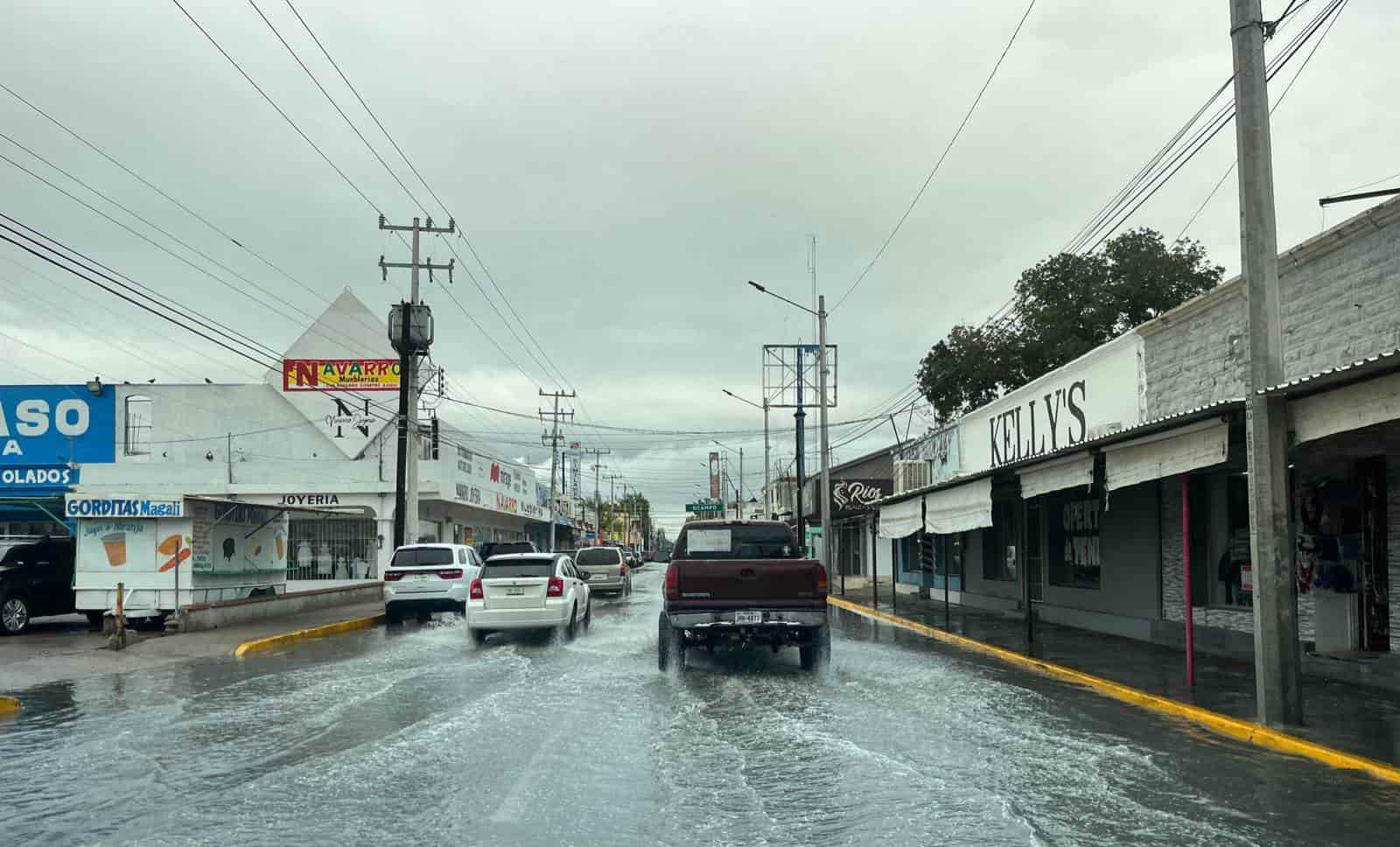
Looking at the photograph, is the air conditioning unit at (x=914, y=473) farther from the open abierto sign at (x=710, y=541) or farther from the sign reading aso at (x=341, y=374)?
the sign reading aso at (x=341, y=374)

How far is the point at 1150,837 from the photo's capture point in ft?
20.8

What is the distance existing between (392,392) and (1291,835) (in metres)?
43.1

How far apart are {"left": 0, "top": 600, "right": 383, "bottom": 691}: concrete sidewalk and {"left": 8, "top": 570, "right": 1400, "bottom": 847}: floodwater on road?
1.18 m

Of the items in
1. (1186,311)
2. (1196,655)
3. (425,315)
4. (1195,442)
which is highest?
(425,315)

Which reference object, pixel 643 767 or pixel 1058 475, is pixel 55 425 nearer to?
pixel 1058 475

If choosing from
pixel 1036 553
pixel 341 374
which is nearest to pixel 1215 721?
pixel 1036 553

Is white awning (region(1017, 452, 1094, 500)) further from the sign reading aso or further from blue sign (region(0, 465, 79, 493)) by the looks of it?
blue sign (region(0, 465, 79, 493))

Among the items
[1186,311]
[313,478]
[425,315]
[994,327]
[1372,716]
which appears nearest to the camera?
[1372,716]

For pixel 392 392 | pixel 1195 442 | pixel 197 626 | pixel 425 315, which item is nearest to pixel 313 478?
pixel 392 392

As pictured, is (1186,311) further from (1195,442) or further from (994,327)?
(994,327)

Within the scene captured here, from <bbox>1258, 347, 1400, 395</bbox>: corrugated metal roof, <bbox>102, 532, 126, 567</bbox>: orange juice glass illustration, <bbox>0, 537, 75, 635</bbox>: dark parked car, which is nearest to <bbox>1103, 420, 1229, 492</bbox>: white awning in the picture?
<bbox>1258, 347, 1400, 395</bbox>: corrugated metal roof

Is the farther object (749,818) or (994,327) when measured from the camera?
(994,327)

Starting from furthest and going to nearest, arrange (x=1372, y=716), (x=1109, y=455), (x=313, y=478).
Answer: (x=313, y=478)
(x=1109, y=455)
(x=1372, y=716)

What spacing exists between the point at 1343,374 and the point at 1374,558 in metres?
5.59
